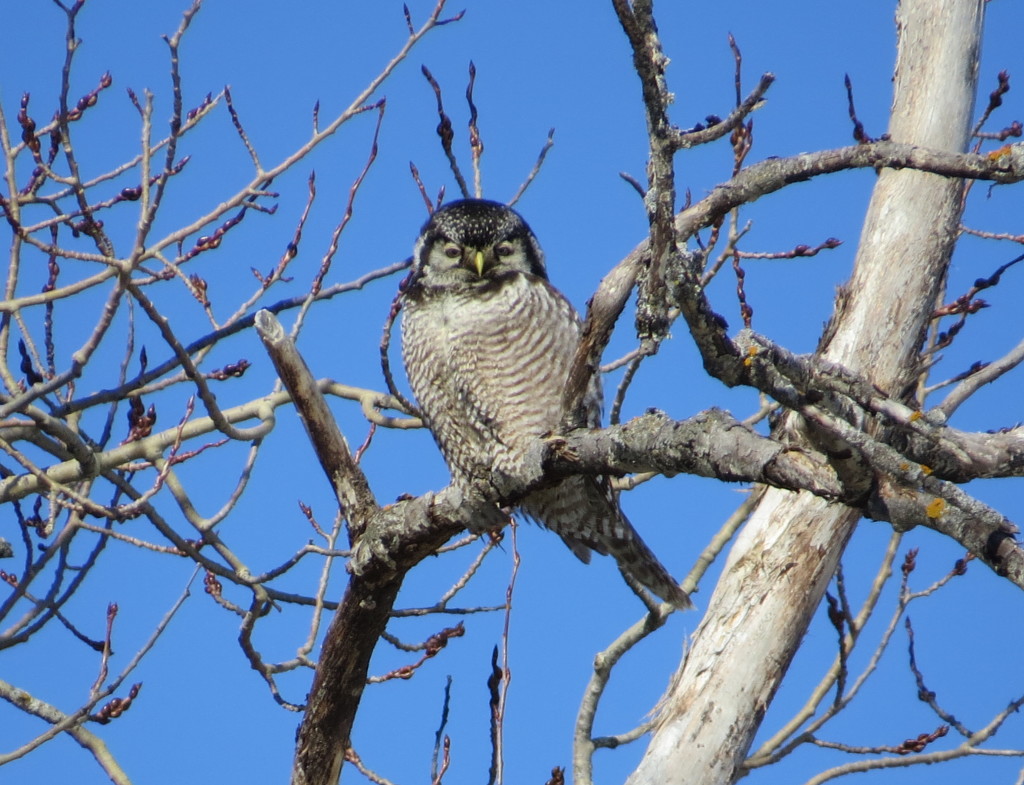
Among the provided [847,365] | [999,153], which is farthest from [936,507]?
A: [847,365]

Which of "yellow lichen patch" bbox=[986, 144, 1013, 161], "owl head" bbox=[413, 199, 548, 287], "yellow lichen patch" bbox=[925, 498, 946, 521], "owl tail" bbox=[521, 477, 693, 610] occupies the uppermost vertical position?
"owl head" bbox=[413, 199, 548, 287]

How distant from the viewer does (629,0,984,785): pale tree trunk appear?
4270 mm

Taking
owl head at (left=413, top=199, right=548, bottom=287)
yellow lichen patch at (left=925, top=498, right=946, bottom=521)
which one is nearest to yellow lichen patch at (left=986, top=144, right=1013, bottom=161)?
yellow lichen patch at (left=925, top=498, right=946, bottom=521)

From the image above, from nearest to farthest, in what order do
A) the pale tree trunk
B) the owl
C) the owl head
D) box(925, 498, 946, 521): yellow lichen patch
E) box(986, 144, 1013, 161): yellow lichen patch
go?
box(925, 498, 946, 521): yellow lichen patch, box(986, 144, 1013, 161): yellow lichen patch, the pale tree trunk, the owl, the owl head

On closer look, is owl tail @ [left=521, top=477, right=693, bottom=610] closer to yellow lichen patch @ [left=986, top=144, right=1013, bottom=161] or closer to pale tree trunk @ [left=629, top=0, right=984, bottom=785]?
pale tree trunk @ [left=629, top=0, right=984, bottom=785]

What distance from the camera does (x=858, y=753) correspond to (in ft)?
16.3

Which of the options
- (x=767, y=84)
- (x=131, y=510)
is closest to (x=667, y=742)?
(x=131, y=510)

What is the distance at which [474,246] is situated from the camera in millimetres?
5242

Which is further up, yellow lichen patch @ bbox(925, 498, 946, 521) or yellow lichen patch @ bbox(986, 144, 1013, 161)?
yellow lichen patch @ bbox(986, 144, 1013, 161)

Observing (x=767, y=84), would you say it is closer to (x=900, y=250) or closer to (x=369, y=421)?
(x=900, y=250)

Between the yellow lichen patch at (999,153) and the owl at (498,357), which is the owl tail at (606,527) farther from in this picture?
the yellow lichen patch at (999,153)

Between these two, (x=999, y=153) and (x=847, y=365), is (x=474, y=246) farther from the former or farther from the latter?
(x=999, y=153)

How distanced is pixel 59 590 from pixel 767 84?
3.17 metres

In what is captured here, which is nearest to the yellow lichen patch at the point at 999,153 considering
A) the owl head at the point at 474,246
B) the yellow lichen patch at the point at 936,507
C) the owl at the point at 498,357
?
the yellow lichen patch at the point at 936,507
